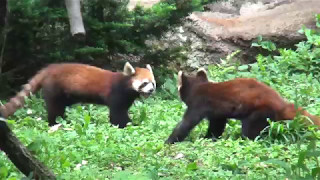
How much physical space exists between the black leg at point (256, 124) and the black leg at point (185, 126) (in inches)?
24.1

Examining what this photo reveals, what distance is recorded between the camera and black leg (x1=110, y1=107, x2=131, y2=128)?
914 centimetres

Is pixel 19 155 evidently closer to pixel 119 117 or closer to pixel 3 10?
pixel 3 10

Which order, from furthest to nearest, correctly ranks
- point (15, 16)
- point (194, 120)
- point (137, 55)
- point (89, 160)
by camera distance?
1. point (137, 55)
2. point (15, 16)
3. point (194, 120)
4. point (89, 160)

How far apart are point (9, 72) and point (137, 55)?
7.93 ft

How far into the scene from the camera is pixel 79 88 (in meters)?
9.59

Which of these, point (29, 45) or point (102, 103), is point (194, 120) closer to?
point (102, 103)

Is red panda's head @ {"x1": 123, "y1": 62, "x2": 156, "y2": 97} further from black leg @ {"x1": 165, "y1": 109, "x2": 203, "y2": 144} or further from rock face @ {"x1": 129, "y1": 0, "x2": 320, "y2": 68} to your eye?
rock face @ {"x1": 129, "y1": 0, "x2": 320, "y2": 68}

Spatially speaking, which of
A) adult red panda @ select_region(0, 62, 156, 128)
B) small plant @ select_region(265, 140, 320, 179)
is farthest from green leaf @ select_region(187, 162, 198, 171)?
adult red panda @ select_region(0, 62, 156, 128)

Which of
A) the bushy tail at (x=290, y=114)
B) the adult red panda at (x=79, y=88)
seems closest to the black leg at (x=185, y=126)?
the bushy tail at (x=290, y=114)

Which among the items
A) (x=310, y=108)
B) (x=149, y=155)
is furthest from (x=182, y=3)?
(x=149, y=155)

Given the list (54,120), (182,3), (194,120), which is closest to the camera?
(194,120)

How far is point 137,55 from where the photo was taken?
12.0m

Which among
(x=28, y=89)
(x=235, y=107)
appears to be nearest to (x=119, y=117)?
(x=28, y=89)

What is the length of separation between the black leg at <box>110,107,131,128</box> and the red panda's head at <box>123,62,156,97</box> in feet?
1.62
